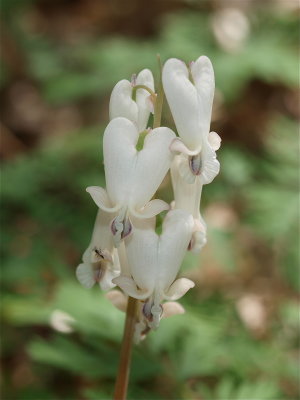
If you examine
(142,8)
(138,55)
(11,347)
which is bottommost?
(11,347)

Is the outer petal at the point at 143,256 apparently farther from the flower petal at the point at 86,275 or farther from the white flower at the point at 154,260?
the flower petal at the point at 86,275

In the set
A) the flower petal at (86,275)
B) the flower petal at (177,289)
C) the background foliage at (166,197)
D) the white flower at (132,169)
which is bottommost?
the flower petal at (177,289)

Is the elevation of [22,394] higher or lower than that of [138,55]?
lower

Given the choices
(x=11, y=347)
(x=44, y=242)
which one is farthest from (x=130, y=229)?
(x=11, y=347)

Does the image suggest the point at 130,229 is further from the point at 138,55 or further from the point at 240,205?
the point at 240,205

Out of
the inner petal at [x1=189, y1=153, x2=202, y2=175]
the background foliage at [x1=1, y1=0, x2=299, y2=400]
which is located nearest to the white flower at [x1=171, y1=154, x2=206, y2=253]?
the inner petal at [x1=189, y1=153, x2=202, y2=175]

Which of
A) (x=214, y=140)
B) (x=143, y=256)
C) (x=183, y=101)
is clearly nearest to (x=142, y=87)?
(x=183, y=101)

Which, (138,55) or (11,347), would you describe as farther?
(138,55)

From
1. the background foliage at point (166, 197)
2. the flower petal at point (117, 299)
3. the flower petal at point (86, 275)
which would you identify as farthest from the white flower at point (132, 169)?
the background foliage at point (166, 197)
